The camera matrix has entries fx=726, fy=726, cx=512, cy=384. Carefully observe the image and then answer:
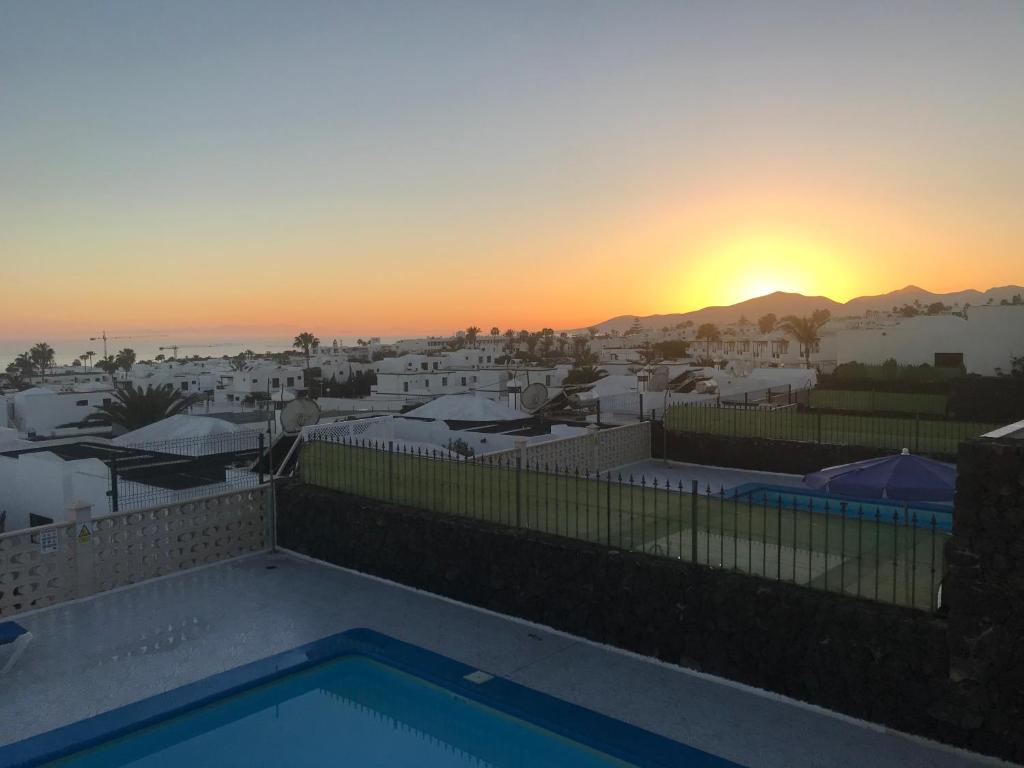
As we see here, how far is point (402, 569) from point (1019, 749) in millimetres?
7338

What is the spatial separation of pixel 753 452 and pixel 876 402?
7046 millimetres

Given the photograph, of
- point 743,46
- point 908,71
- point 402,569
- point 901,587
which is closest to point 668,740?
point 901,587

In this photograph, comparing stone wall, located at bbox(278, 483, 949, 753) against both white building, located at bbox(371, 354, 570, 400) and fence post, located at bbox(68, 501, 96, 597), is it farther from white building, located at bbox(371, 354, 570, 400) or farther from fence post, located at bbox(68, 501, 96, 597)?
white building, located at bbox(371, 354, 570, 400)

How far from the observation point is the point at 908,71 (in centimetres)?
1530

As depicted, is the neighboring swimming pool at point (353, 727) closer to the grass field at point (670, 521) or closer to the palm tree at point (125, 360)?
the grass field at point (670, 521)

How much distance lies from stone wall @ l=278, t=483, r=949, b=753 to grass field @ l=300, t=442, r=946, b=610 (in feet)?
1.05

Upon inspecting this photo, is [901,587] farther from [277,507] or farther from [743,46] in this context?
[743,46]

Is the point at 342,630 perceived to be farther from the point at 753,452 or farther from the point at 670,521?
the point at 753,452

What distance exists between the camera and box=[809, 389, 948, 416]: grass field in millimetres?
22281

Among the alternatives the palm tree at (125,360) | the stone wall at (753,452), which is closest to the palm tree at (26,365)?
the palm tree at (125,360)

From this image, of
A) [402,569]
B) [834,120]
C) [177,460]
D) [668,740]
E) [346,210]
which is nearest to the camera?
[668,740]

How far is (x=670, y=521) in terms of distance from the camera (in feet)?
29.7

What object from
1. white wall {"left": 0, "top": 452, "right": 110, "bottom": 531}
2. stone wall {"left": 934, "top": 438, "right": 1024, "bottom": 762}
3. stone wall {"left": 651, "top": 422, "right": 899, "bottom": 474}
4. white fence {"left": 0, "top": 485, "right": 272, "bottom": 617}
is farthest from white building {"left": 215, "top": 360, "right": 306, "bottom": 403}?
stone wall {"left": 934, "top": 438, "right": 1024, "bottom": 762}

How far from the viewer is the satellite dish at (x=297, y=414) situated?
16969 millimetres
